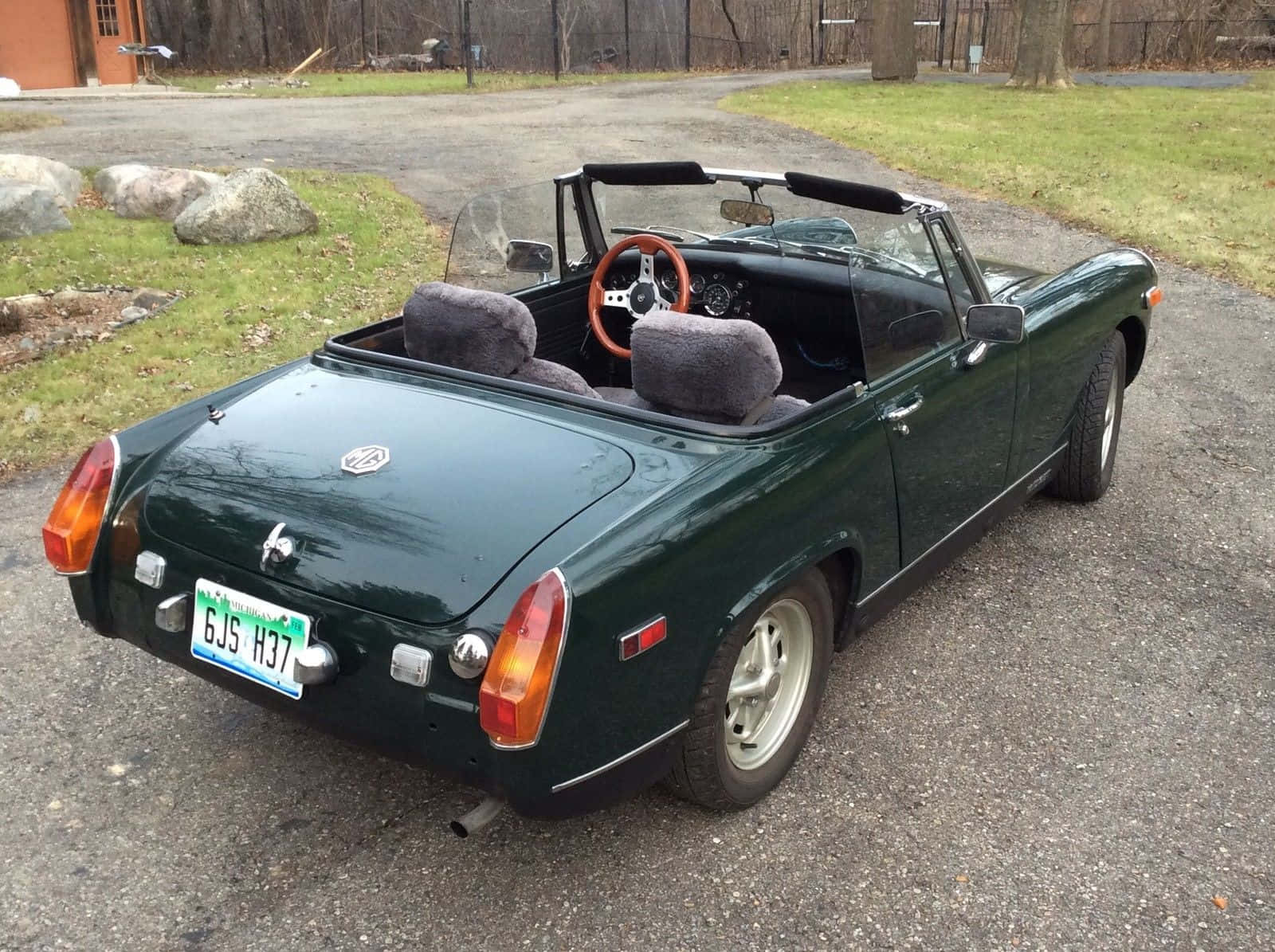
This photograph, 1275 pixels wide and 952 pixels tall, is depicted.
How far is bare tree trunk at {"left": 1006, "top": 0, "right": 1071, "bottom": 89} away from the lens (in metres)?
20.5

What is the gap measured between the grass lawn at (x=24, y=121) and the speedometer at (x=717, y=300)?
49.2ft

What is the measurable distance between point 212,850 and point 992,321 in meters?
2.70

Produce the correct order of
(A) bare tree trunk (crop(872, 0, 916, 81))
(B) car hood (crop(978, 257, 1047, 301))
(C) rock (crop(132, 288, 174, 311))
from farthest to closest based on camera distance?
(A) bare tree trunk (crop(872, 0, 916, 81)) < (C) rock (crop(132, 288, 174, 311)) < (B) car hood (crop(978, 257, 1047, 301))

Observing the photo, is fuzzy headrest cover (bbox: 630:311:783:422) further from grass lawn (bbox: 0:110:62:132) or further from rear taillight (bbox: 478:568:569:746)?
grass lawn (bbox: 0:110:62:132)

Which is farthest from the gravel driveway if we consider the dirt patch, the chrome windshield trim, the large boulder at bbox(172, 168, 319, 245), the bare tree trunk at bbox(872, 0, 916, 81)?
the bare tree trunk at bbox(872, 0, 916, 81)

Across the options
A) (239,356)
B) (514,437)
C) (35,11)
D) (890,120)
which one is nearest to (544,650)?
(514,437)

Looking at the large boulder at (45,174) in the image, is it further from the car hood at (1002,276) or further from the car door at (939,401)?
the car door at (939,401)

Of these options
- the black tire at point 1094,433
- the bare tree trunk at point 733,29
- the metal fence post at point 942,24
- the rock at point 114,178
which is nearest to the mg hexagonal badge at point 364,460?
the black tire at point 1094,433

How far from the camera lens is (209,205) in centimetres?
964

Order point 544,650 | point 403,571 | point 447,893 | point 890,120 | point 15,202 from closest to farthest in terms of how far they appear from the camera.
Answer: point 544,650
point 403,571
point 447,893
point 15,202
point 890,120

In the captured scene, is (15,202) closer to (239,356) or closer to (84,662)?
(239,356)

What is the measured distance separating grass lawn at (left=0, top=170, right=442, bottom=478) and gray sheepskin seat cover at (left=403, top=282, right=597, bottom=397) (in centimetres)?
312

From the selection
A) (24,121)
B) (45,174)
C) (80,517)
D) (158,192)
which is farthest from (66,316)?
(24,121)

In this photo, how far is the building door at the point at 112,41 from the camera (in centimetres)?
2362
